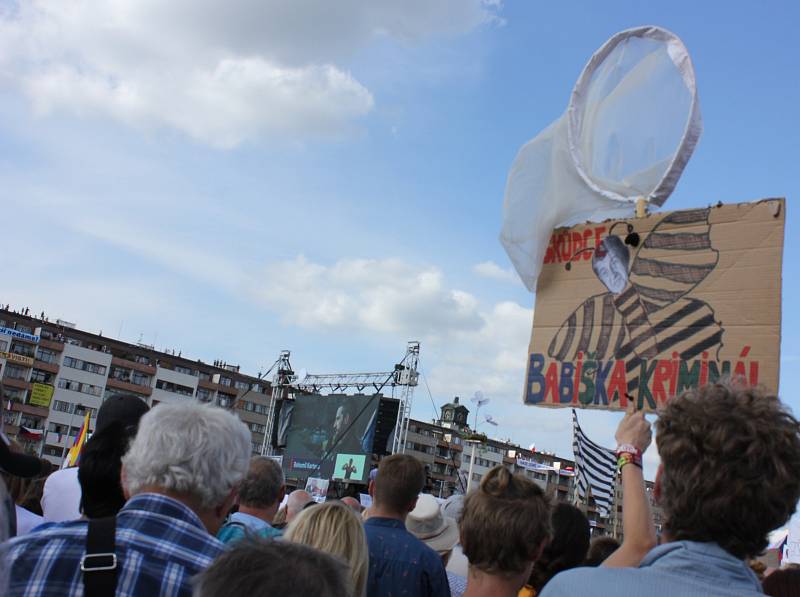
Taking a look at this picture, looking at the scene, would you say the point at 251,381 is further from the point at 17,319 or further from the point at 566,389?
the point at 566,389

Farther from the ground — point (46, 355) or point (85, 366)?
point (46, 355)

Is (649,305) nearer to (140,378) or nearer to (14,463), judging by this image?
(14,463)

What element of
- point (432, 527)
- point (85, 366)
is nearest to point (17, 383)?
point (85, 366)

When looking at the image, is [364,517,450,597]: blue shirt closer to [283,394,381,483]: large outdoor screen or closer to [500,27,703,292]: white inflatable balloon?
[500,27,703,292]: white inflatable balloon

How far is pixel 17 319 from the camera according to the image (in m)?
77.4

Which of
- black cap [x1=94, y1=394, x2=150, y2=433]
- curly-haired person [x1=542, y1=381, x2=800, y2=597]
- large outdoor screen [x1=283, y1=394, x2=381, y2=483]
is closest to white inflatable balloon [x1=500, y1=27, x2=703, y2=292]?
black cap [x1=94, y1=394, x2=150, y2=433]

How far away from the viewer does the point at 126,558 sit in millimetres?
1990

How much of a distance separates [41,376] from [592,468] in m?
79.2

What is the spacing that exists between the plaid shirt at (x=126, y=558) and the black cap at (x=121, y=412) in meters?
0.82

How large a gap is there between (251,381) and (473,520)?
96.4m

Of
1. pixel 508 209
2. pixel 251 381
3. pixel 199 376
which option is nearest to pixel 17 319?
pixel 199 376

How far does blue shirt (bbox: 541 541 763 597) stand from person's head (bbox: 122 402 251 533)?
3.31 feet

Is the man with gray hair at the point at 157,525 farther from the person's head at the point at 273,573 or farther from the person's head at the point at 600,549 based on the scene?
the person's head at the point at 600,549

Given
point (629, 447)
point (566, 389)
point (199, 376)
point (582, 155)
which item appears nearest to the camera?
point (629, 447)
